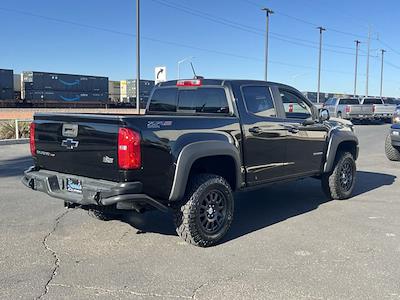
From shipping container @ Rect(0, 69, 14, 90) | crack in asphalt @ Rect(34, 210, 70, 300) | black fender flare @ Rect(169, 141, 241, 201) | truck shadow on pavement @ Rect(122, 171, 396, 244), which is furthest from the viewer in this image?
shipping container @ Rect(0, 69, 14, 90)

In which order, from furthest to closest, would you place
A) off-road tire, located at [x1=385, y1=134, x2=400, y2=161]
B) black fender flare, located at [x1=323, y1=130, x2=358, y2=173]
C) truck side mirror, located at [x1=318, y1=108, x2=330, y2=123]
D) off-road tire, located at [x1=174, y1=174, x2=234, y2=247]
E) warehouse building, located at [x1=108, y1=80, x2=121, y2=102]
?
warehouse building, located at [x1=108, y1=80, x2=121, y2=102] → off-road tire, located at [x1=385, y1=134, x2=400, y2=161] → black fender flare, located at [x1=323, y1=130, x2=358, y2=173] → truck side mirror, located at [x1=318, y1=108, x2=330, y2=123] → off-road tire, located at [x1=174, y1=174, x2=234, y2=247]

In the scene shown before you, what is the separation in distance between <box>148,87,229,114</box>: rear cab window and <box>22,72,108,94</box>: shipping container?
167 feet

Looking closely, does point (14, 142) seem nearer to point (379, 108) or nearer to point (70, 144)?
point (70, 144)

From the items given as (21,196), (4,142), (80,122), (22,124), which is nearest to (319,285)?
(80,122)

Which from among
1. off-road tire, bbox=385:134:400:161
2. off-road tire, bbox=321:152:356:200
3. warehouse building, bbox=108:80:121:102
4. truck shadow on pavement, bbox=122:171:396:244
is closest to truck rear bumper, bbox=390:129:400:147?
off-road tire, bbox=385:134:400:161

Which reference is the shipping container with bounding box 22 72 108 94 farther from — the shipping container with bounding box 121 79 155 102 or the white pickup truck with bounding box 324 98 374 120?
the white pickup truck with bounding box 324 98 374 120

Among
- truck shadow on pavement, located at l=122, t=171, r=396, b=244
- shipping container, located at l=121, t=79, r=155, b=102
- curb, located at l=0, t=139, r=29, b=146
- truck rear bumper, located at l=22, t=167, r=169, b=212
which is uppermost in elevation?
shipping container, located at l=121, t=79, r=155, b=102

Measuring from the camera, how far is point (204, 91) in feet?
19.9

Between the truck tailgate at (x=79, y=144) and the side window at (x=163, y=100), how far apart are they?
1800 mm

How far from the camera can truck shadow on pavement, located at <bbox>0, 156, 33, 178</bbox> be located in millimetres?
10129

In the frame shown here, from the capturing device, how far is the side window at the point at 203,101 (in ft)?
19.1

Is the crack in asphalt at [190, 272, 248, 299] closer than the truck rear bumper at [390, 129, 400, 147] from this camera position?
Yes

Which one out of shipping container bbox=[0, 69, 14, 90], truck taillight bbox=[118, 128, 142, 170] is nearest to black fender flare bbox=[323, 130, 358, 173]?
truck taillight bbox=[118, 128, 142, 170]

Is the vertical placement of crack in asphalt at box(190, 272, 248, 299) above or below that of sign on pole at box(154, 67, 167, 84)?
below
